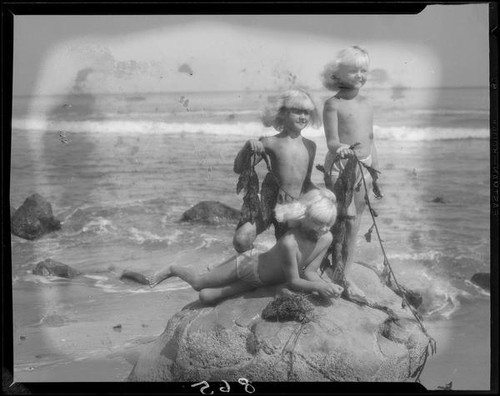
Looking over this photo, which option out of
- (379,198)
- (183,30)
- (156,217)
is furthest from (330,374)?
(183,30)

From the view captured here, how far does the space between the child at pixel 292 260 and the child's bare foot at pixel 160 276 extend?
0.23m

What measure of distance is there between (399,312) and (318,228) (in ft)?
2.52

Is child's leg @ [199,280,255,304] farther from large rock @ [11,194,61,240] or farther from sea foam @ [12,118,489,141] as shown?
large rock @ [11,194,61,240]

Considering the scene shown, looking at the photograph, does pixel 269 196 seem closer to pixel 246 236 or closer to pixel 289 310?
pixel 246 236

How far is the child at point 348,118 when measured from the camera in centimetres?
493

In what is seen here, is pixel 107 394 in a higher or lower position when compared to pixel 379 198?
lower

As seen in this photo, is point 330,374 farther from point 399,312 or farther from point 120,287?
point 120,287

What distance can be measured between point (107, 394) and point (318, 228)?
1.69 meters

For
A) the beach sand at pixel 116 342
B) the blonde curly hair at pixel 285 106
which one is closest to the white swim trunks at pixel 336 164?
the blonde curly hair at pixel 285 106

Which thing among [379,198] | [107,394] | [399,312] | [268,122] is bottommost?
[107,394]

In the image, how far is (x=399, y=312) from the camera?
16.6ft

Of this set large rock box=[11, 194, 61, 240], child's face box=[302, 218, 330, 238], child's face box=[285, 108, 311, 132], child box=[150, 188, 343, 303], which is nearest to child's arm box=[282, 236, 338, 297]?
child box=[150, 188, 343, 303]

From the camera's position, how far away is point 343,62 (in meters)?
4.93

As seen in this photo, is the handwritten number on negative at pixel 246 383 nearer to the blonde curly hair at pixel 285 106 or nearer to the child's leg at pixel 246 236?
the child's leg at pixel 246 236
